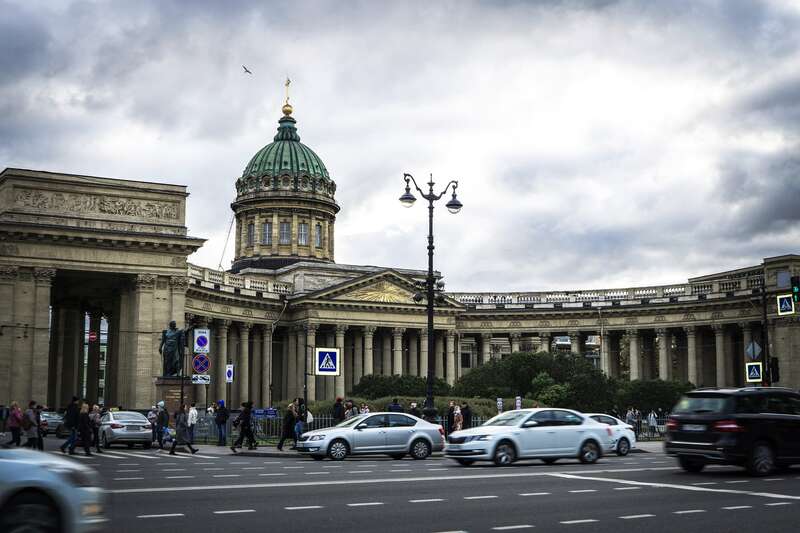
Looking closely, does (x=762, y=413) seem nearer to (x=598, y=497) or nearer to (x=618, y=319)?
(x=598, y=497)

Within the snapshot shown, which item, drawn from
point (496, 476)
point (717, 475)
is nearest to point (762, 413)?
point (717, 475)

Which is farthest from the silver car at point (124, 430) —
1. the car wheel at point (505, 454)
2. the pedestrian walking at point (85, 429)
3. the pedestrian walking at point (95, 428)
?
the car wheel at point (505, 454)

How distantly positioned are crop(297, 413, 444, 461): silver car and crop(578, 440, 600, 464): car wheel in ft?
20.4

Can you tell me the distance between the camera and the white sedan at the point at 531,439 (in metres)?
27.6

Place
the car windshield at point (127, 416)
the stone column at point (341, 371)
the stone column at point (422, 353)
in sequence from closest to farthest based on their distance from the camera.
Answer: the car windshield at point (127, 416) < the stone column at point (341, 371) < the stone column at point (422, 353)

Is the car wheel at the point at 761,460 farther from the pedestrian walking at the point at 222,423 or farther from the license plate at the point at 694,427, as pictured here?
the pedestrian walking at the point at 222,423

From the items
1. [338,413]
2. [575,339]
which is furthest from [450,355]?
[338,413]

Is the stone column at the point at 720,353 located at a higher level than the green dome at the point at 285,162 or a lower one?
lower

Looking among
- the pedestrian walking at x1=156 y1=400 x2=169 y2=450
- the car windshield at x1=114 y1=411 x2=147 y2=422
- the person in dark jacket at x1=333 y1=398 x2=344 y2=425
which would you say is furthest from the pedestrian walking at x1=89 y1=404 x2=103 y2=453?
the person in dark jacket at x1=333 y1=398 x2=344 y2=425

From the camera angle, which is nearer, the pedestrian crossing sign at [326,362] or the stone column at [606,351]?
the pedestrian crossing sign at [326,362]

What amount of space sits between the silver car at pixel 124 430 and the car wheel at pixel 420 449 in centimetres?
1232

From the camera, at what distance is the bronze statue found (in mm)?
47219

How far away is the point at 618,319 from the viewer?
298 ft

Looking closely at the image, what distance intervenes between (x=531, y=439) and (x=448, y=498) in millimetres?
9834
